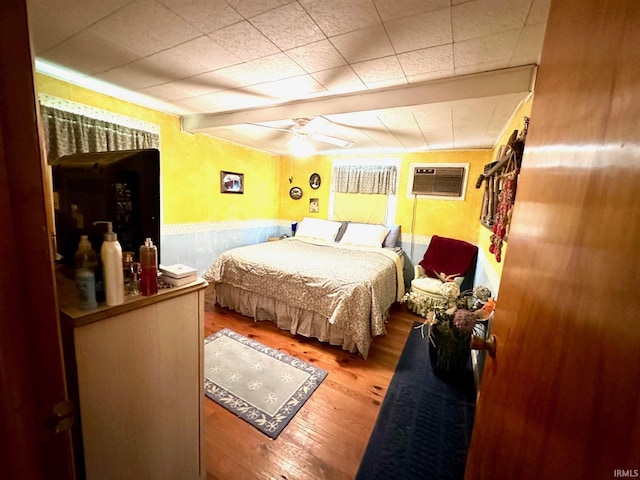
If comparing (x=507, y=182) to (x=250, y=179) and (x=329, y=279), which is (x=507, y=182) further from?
(x=250, y=179)

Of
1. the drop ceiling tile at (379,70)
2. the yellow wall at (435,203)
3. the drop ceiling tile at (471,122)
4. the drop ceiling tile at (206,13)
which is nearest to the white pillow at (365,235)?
the yellow wall at (435,203)

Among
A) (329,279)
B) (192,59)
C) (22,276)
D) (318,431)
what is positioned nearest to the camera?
(22,276)

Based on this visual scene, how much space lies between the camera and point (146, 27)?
54.8 inches

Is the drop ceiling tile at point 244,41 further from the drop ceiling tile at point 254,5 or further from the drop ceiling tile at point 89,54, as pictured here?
the drop ceiling tile at point 89,54

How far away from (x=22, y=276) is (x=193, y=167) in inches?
131

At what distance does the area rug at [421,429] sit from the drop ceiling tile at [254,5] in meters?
2.36

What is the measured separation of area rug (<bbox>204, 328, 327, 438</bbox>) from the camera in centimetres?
164

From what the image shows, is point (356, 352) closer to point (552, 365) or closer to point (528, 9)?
point (552, 365)

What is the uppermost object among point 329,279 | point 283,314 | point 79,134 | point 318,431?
point 79,134

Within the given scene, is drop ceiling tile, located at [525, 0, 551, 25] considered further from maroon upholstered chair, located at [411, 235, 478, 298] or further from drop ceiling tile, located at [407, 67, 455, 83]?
maroon upholstered chair, located at [411, 235, 478, 298]

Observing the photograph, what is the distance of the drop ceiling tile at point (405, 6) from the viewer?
3.69ft

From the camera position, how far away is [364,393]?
186 centimetres

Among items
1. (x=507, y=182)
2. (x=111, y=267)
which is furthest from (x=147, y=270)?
(x=507, y=182)

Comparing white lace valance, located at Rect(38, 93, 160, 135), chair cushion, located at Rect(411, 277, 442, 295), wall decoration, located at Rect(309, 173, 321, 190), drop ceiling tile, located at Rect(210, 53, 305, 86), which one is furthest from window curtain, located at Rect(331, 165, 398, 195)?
white lace valance, located at Rect(38, 93, 160, 135)
